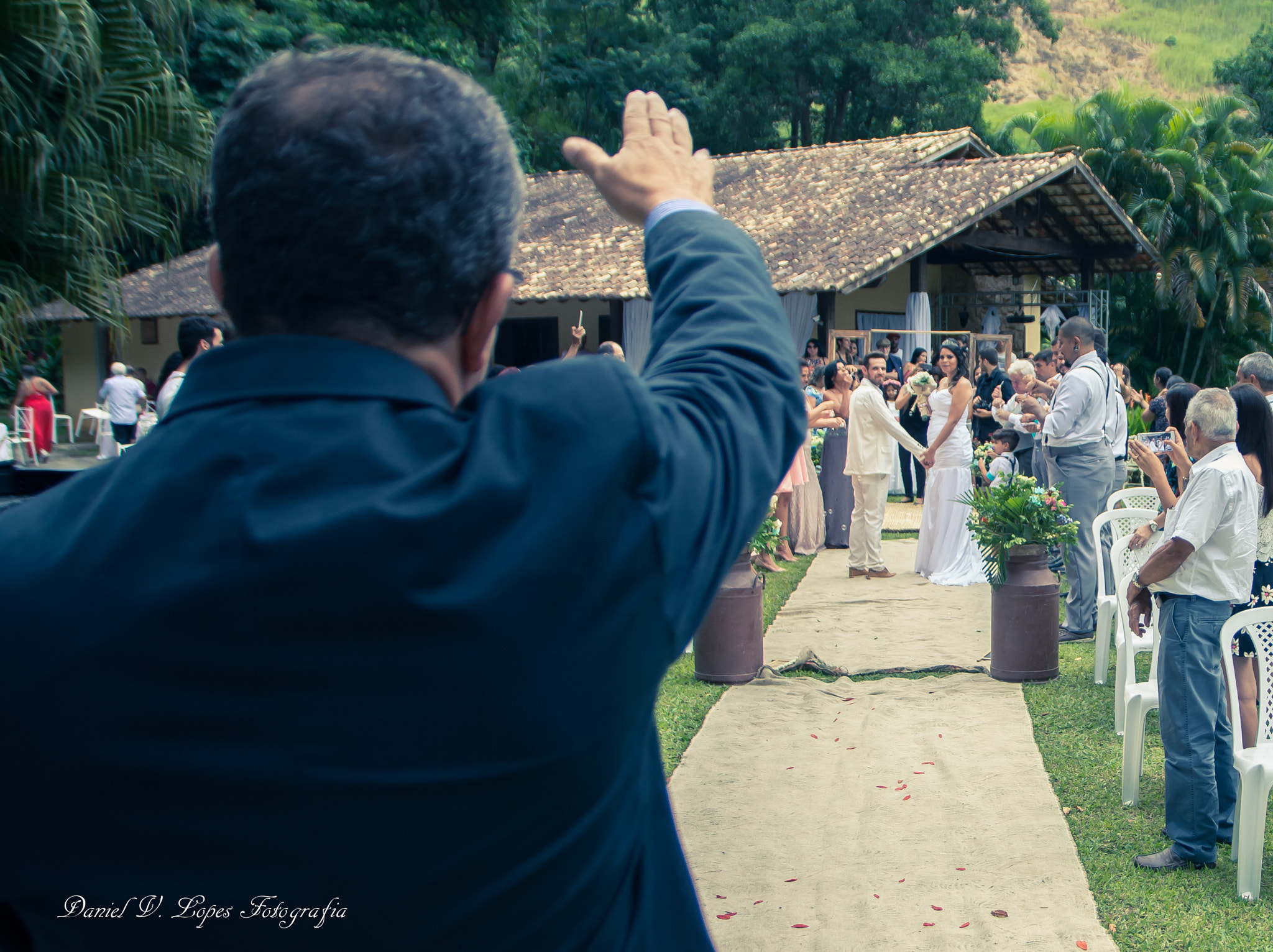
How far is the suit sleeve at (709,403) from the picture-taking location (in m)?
0.83

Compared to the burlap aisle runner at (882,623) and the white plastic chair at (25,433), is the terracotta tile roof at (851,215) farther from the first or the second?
the white plastic chair at (25,433)

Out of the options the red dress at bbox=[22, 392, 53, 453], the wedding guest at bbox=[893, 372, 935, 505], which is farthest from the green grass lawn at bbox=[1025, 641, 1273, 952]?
the red dress at bbox=[22, 392, 53, 453]

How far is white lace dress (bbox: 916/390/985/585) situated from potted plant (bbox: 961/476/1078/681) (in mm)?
2934

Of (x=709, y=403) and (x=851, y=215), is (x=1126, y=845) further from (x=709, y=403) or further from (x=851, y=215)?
(x=851, y=215)

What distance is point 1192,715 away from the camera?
4074mm

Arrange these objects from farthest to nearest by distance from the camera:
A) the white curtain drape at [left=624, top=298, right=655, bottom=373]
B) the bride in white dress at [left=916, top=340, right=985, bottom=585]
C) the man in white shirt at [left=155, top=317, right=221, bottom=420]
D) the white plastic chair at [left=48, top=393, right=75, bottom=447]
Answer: the white plastic chair at [left=48, top=393, right=75, bottom=447]
the white curtain drape at [left=624, top=298, right=655, bottom=373]
the bride in white dress at [left=916, top=340, right=985, bottom=585]
the man in white shirt at [left=155, top=317, right=221, bottom=420]

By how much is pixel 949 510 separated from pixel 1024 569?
312 centimetres

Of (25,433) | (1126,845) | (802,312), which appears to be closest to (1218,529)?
(1126,845)

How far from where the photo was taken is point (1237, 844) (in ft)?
13.1

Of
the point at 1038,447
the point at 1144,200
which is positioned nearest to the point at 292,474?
the point at 1038,447

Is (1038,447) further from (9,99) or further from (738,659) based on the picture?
(9,99)

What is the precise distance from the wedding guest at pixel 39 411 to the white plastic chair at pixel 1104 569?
1515cm

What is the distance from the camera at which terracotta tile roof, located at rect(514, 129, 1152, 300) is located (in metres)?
16.1

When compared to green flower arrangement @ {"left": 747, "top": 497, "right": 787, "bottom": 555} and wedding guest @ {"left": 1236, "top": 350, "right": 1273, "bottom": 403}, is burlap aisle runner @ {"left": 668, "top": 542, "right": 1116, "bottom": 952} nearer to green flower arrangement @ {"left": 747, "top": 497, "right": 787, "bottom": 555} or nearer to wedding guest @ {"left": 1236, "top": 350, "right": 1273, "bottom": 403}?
green flower arrangement @ {"left": 747, "top": 497, "right": 787, "bottom": 555}
